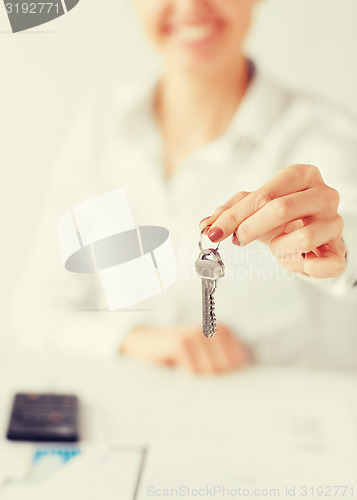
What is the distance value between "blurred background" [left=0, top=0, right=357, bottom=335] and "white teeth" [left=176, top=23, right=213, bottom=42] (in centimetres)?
7

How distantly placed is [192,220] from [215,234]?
0.44 meters

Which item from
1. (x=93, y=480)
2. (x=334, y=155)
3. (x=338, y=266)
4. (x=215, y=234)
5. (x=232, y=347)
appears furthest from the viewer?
(x=232, y=347)

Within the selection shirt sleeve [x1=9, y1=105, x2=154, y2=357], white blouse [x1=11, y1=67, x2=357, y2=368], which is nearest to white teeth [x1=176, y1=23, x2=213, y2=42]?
white blouse [x1=11, y1=67, x2=357, y2=368]

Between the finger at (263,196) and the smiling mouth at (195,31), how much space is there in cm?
44

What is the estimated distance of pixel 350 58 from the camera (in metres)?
0.97

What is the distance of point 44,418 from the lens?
2.80 feet

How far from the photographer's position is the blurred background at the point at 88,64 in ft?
3.16

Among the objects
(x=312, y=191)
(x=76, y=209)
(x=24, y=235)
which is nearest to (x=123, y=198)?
(x=76, y=209)

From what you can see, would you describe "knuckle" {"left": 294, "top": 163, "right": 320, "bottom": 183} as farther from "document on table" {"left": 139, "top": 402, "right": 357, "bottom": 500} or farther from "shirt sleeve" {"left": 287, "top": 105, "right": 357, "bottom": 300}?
"document on table" {"left": 139, "top": 402, "right": 357, "bottom": 500}

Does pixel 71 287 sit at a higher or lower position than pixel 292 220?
lower

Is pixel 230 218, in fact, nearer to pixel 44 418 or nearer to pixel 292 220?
pixel 292 220

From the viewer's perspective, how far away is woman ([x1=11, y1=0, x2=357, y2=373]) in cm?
95

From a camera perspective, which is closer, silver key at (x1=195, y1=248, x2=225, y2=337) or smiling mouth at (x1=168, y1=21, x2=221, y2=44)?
silver key at (x1=195, y1=248, x2=225, y2=337)

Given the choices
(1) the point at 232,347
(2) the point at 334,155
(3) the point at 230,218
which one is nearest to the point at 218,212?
(3) the point at 230,218
